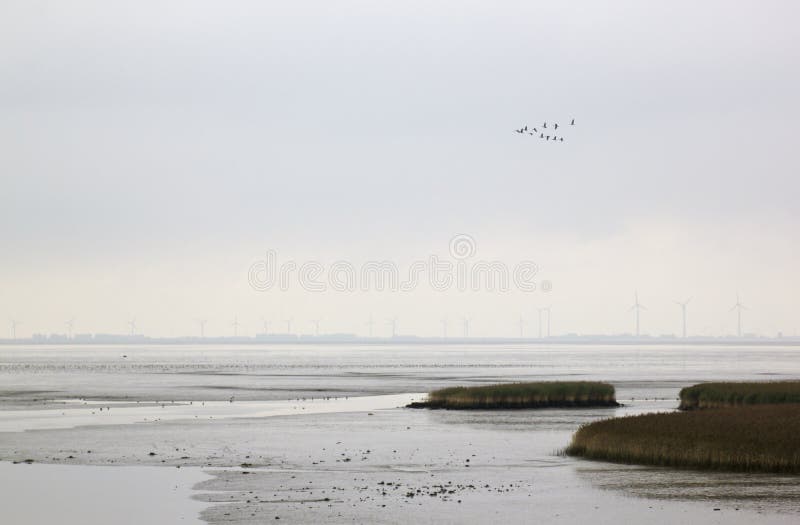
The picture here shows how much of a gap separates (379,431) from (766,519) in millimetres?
32009

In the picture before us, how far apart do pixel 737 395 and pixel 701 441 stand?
3255 centimetres

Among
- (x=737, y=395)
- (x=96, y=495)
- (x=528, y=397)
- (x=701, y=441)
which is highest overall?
(x=737, y=395)

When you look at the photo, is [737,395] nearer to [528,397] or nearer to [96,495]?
[528,397]

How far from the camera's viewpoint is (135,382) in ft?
415

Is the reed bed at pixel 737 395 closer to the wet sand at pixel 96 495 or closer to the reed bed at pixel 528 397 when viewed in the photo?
the reed bed at pixel 528 397

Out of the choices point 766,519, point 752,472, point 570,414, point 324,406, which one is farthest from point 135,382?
point 766,519

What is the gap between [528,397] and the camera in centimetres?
8531

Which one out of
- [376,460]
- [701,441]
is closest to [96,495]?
[376,460]

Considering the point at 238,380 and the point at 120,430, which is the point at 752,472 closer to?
the point at 120,430

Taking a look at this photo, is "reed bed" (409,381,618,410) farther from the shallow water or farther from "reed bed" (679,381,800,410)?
"reed bed" (679,381,800,410)

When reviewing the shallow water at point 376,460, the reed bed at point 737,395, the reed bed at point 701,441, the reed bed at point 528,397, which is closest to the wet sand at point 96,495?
the shallow water at point 376,460

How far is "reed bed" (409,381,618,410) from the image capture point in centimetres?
8400

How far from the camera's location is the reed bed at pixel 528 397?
3307 inches

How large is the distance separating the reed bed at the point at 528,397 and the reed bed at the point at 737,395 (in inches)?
249
